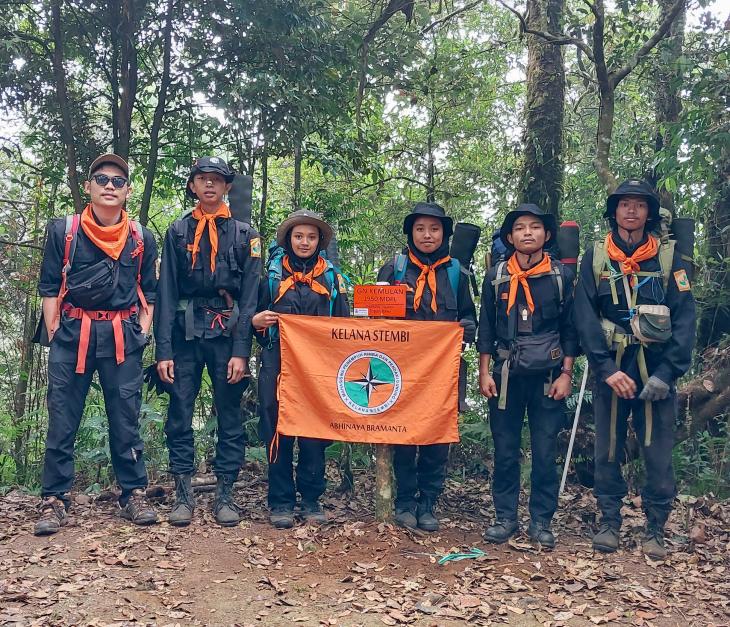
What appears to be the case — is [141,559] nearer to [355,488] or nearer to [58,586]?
[58,586]

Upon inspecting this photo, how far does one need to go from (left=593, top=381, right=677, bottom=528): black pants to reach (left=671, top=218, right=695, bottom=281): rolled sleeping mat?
1.09 metres

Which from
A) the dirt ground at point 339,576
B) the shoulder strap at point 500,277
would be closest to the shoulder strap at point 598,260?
the shoulder strap at point 500,277

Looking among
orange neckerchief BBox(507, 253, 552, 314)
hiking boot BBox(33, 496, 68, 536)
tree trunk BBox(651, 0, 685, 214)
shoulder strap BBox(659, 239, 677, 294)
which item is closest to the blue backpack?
orange neckerchief BBox(507, 253, 552, 314)

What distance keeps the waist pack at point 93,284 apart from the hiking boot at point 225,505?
177 cm

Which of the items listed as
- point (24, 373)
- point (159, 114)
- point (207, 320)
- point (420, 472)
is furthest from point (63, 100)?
point (420, 472)

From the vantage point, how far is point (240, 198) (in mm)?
6285

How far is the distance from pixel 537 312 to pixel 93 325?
138 inches

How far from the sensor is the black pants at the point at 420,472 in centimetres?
588

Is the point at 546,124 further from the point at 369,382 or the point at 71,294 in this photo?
the point at 71,294

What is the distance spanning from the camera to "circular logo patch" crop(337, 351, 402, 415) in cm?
577

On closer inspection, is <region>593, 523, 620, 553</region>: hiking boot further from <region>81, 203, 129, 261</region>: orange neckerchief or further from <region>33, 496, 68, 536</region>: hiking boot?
<region>81, 203, 129, 261</region>: orange neckerchief

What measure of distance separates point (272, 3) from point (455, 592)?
558cm

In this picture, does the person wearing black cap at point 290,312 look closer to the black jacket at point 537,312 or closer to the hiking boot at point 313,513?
the hiking boot at point 313,513

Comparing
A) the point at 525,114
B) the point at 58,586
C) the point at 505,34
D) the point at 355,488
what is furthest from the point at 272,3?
the point at 505,34
